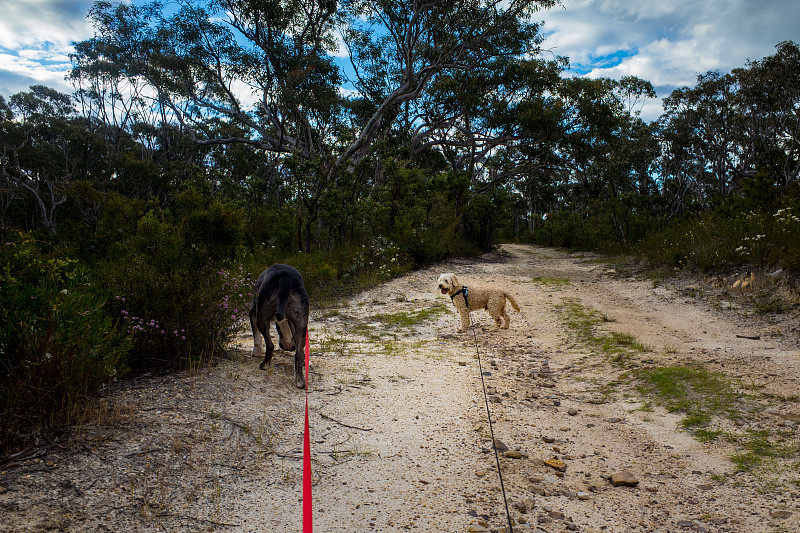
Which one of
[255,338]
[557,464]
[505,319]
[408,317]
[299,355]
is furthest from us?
[408,317]

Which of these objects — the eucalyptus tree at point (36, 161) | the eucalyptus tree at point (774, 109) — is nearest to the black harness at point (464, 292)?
the eucalyptus tree at point (774, 109)

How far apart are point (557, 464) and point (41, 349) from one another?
3.54 metres

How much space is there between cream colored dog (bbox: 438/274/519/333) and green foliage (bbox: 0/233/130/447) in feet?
16.2

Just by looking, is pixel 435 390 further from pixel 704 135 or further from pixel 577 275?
pixel 704 135

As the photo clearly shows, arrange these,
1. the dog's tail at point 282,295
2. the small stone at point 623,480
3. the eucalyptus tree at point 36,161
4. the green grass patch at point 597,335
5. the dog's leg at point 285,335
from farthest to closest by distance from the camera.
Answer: the eucalyptus tree at point 36,161
the green grass patch at point 597,335
the dog's leg at point 285,335
the dog's tail at point 282,295
the small stone at point 623,480

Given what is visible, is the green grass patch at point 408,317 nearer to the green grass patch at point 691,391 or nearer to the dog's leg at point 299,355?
the dog's leg at point 299,355

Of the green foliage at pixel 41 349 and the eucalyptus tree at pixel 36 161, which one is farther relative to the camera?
the eucalyptus tree at pixel 36 161

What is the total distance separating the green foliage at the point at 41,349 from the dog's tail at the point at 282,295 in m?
1.25

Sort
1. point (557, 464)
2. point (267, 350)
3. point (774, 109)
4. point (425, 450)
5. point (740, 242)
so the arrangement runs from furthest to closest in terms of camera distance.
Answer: point (774, 109) → point (740, 242) → point (267, 350) → point (425, 450) → point (557, 464)

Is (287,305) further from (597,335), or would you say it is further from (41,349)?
(597,335)

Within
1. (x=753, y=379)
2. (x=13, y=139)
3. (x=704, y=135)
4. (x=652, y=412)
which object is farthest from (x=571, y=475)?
(x=13, y=139)

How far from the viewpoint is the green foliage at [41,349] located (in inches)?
116

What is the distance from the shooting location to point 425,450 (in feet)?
11.8

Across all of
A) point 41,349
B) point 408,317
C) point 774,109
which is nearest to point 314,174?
point 408,317
